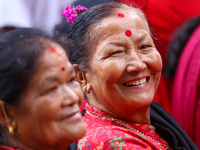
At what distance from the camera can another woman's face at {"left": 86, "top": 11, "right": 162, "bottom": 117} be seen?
164 cm

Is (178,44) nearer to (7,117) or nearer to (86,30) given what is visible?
(86,30)

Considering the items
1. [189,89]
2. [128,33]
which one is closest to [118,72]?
[128,33]

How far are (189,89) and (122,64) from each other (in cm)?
118

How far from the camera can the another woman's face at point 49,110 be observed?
1.11 m

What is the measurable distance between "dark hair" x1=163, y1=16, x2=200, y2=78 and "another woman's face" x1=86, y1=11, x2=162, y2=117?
1209mm

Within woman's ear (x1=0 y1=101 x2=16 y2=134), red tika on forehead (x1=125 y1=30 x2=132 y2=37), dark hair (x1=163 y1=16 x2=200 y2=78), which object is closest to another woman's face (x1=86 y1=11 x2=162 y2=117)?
red tika on forehead (x1=125 y1=30 x2=132 y2=37)

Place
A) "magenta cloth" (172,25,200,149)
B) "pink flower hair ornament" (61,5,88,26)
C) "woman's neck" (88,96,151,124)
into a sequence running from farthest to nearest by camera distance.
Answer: "magenta cloth" (172,25,200,149), "pink flower hair ornament" (61,5,88,26), "woman's neck" (88,96,151,124)

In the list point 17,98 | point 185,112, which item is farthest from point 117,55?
point 185,112

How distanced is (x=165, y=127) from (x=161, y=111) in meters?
0.21

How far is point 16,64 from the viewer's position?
1086 mm

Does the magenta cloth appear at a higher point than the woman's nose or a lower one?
lower

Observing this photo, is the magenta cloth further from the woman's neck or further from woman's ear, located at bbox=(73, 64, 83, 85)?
woman's ear, located at bbox=(73, 64, 83, 85)

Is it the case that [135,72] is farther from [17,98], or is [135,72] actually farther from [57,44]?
[17,98]

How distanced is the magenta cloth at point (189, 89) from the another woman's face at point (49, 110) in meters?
1.62
